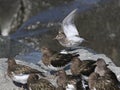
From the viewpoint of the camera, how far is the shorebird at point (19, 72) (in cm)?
1521

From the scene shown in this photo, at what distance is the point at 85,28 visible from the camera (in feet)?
88.9

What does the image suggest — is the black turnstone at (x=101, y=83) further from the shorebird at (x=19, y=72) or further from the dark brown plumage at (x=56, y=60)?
the dark brown plumage at (x=56, y=60)

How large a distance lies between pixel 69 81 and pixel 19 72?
1600 millimetres

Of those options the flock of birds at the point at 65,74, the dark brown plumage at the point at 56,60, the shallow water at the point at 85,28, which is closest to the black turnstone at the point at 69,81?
the flock of birds at the point at 65,74

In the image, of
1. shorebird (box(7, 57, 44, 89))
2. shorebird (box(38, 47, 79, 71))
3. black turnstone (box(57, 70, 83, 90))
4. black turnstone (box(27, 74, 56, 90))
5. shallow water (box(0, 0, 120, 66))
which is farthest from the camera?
shallow water (box(0, 0, 120, 66))

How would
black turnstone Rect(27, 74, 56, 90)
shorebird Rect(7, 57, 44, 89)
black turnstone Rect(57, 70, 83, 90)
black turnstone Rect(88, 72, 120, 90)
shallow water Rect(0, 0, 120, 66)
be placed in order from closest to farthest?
black turnstone Rect(88, 72, 120, 90) → black turnstone Rect(27, 74, 56, 90) → black turnstone Rect(57, 70, 83, 90) → shorebird Rect(7, 57, 44, 89) → shallow water Rect(0, 0, 120, 66)

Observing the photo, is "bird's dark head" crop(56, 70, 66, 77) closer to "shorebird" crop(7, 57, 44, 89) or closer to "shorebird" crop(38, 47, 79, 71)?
"shorebird" crop(7, 57, 44, 89)

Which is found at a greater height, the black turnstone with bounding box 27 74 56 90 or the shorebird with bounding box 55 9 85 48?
the black turnstone with bounding box 27 74 56 90

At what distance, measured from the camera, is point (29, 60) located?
17875 mm

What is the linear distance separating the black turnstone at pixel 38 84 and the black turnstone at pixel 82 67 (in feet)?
3.55

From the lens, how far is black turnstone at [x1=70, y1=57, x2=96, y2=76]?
15.3 meters

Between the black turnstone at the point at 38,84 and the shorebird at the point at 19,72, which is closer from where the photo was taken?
the black turnstone at the point at 38,84

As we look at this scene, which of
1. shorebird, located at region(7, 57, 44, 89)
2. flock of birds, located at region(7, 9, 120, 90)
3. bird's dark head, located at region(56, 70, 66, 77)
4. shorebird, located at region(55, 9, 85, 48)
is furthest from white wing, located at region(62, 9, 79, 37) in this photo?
bird's dark head, located at region(56, 70, 66, 77)

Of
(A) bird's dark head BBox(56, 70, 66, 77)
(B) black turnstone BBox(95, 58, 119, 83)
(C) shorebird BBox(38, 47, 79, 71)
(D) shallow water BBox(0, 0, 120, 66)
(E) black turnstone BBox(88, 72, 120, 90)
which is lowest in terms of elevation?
(D) shallow water BBox(0, 0, 120, 66)
